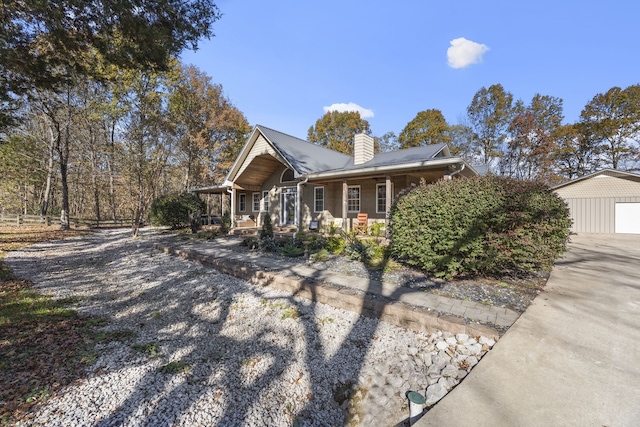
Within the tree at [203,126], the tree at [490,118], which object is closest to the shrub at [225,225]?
the tree at [203,126]

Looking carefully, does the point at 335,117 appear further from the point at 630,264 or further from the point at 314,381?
the point at 314,381

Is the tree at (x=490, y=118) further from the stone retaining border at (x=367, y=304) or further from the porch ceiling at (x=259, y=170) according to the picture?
the stone retaining border at (x=367, y=304)

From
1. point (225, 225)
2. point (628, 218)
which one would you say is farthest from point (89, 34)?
point (628, 218)

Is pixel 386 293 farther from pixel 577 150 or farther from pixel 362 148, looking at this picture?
pixel 577 150

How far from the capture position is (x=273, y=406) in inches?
99.3

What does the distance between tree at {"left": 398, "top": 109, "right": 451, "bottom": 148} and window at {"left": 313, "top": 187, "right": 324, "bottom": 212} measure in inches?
784

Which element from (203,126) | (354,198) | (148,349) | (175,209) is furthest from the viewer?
(203,126)

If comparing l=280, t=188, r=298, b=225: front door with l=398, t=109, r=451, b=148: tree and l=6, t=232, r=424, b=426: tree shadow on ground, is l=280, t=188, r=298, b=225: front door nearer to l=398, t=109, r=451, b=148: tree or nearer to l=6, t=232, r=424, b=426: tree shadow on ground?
l=6, t=232, r=424, b=426: tree shadow on ground

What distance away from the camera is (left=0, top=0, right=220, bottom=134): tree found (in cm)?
527

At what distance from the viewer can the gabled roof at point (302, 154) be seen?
1138 centimetres

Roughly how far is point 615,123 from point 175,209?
3637cm

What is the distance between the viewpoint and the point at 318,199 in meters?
13.2

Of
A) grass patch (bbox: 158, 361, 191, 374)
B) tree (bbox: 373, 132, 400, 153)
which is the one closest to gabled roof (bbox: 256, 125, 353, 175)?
grass patch (bbox: 158, 361, 191, 374)

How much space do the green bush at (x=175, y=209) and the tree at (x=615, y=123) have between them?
34182 mm
